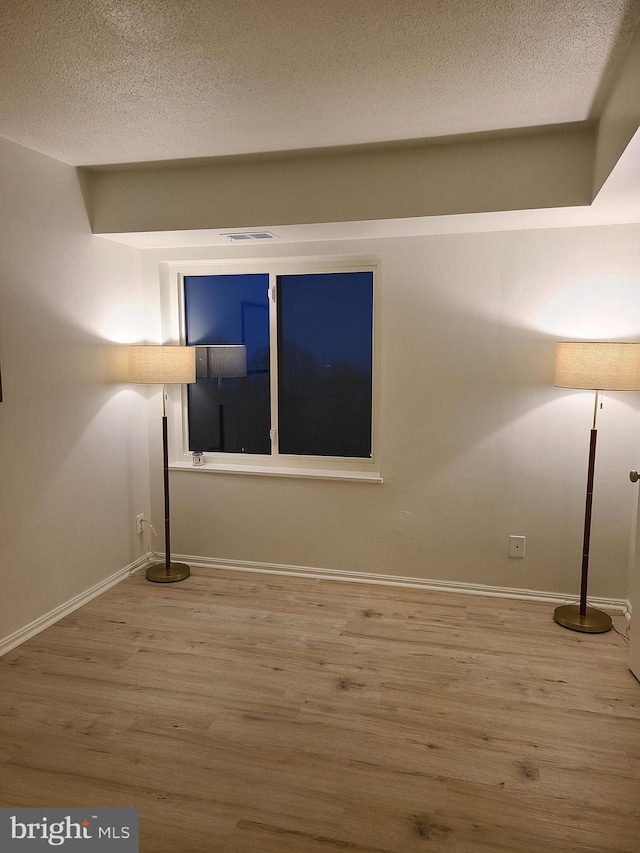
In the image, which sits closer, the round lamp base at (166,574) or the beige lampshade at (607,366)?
the beige lampshade at (607,366)

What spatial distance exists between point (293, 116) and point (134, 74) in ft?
2.28

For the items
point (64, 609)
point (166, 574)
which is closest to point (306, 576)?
point (166, 574)

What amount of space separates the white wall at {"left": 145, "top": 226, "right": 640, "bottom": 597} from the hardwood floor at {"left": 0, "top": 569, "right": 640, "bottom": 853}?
1.39 feet

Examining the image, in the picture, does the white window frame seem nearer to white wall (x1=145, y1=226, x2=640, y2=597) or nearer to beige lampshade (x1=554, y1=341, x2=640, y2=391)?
white wall (x1=145, y1=226, x2=640, y2=597)

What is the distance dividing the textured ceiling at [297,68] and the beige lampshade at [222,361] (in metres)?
1.40

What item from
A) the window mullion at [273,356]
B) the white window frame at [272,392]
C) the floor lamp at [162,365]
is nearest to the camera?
the floor lamp at [162,365]

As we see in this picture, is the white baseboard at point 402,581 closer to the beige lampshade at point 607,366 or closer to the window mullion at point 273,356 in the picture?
the window mullion at point 273,356

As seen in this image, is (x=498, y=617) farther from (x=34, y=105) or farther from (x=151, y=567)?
(x=34, y=105)

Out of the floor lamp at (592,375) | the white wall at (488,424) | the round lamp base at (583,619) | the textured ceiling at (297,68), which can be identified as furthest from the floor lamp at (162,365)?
the round lamp base at (583,619)

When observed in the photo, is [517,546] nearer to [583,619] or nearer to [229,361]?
[583,619]

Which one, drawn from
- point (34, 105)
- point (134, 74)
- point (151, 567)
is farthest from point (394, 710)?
point (34, 105)

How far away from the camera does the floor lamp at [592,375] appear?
3.00 meters

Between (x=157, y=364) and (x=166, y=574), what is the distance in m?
1.38

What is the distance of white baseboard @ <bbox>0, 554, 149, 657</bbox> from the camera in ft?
9.98
